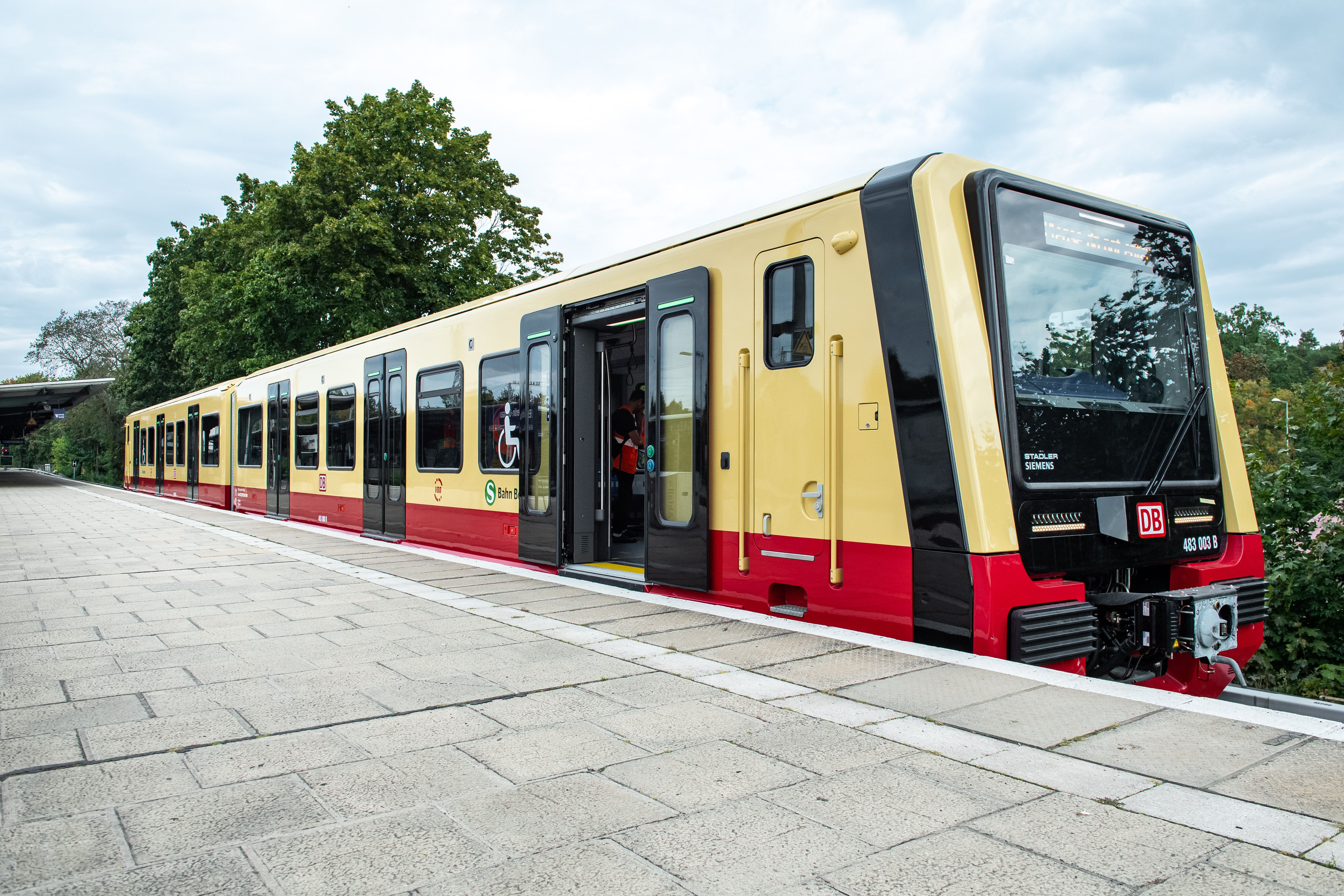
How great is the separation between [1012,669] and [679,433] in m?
3.21

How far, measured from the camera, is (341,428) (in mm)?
13750

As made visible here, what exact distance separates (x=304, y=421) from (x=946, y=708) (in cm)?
1369

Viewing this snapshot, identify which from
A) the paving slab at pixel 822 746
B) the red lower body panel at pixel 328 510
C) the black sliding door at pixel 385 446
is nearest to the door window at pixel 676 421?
the paving slab at pixel 822 746

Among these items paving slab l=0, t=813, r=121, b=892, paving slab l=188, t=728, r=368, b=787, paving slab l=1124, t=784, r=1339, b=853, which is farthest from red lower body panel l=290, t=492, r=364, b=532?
paving slab l=1124, t=784, r=1339, b=853

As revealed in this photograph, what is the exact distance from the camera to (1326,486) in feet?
25.3

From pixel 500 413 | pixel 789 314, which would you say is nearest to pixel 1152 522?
pixel 789 314

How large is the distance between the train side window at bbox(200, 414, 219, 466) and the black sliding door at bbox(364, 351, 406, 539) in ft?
33.0

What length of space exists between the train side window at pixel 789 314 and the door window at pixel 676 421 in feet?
2.61

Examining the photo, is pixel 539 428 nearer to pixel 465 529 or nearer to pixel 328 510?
pixel 465 529

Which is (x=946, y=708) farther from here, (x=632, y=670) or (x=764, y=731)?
(x=632, y=670)

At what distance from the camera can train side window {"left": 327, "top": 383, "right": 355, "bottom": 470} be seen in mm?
13336

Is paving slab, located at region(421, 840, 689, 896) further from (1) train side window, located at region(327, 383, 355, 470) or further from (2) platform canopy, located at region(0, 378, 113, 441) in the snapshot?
(2) platform canopy, located at region(0, 378, 113, 441)

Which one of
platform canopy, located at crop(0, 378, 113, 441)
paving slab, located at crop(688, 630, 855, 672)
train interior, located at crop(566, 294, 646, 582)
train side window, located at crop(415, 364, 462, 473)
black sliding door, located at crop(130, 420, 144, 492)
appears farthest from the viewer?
platform canopy, located at crop(0, 378, 113, 441)

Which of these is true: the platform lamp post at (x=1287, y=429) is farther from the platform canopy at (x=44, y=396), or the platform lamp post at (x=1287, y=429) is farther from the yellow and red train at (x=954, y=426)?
the platform canopy at (x=44, y=396)
